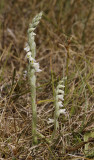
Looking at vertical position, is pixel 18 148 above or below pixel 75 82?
below

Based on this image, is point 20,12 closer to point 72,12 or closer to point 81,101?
point 72,12

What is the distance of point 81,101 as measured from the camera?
2.53 meters

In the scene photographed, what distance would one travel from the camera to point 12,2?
404 cm

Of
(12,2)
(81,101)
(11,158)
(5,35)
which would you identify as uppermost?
(12,2)

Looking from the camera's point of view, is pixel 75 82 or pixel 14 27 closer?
pixel 75 82

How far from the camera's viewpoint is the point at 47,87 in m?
2.74

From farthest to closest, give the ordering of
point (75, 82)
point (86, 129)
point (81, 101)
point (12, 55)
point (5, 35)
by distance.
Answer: point (5, 35), point (12, 55), point (75, 82), point (81, 101), point (86, 129)

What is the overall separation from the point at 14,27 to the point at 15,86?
1814mm

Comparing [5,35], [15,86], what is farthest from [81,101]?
[5,35]

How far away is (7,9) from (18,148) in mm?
2849

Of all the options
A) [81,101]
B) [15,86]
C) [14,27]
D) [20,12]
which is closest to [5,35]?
[14,27]

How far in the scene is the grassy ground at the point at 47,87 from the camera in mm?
2068

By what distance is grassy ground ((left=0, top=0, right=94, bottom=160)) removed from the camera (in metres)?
2.07

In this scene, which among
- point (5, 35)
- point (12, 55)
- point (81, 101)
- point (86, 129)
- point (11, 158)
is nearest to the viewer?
point (11, 158)
